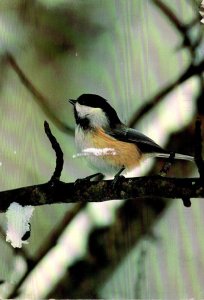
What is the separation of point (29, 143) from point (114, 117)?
14 cm

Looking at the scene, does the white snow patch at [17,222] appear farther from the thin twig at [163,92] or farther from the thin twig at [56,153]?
the thin twig at [163,92]

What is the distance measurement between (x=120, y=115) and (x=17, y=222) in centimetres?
22

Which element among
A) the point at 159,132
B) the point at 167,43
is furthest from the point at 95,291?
the point at 167,43

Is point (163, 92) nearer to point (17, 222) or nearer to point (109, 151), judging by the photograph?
point (109, 151)

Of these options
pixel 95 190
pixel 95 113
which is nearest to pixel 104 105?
pixel 95 113

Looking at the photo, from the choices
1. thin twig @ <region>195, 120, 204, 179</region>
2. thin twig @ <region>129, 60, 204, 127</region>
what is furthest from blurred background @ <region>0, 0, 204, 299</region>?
thin twig @ <region>195, 120, 204, 179</region>

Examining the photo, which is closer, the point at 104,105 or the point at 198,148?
the point at 198,148

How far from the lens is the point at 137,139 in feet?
2.14

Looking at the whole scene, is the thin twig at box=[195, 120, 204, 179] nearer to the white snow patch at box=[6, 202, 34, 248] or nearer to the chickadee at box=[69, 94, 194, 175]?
the chickadee at box=[69, 94, 194, 175]

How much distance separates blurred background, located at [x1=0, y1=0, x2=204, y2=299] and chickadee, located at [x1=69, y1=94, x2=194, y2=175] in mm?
13

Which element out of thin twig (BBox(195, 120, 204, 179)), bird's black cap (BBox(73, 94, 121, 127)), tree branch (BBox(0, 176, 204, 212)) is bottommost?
Answer: tree branch (BBox(0, 176, 204, 212))

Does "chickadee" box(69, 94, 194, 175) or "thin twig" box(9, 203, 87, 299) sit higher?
"chickadee" box(69, 94, 194, 175)

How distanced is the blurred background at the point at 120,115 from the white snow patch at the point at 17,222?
10 mm

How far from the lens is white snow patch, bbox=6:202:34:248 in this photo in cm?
69
